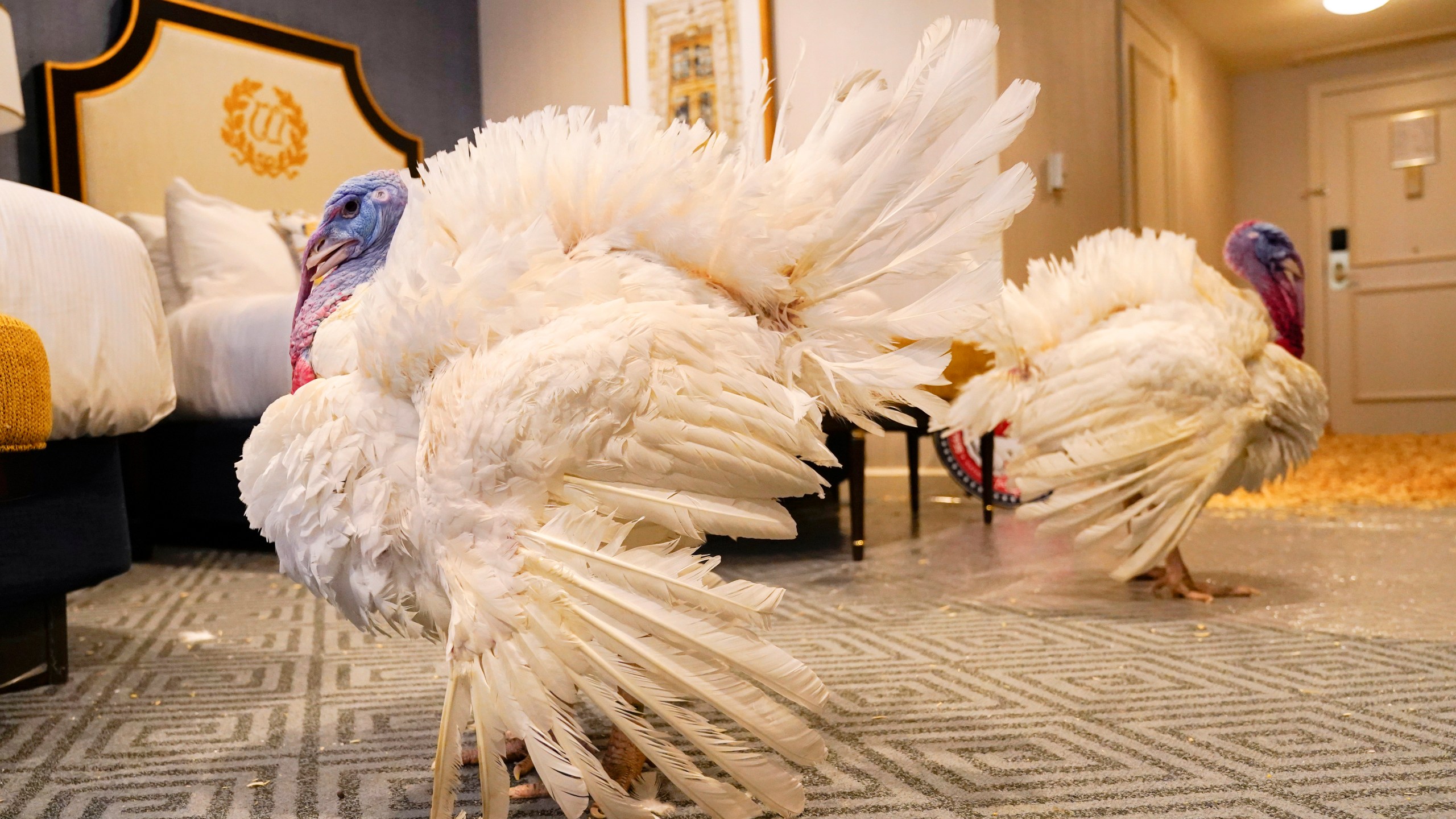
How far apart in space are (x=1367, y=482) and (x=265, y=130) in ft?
16.2

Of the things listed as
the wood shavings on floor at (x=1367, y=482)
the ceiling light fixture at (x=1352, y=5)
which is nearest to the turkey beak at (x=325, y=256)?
the wood shavings on floor at (x=1367, y=482)

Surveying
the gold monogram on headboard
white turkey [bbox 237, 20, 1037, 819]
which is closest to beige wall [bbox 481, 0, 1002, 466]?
the gold monogram on headboard

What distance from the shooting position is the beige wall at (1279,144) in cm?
730

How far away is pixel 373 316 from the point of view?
0.96m

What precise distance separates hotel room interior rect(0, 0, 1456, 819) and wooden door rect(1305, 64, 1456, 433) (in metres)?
0.03

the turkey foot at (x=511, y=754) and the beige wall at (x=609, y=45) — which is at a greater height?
the beige wall at (x=609, y=45)

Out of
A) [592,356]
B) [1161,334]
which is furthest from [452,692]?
[1161,334]

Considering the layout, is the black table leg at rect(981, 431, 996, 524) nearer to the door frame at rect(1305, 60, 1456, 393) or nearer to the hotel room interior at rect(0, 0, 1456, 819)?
the hotel room interior at rect(0, 0, 1456, 819)

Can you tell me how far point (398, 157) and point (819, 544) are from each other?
10.0 feet

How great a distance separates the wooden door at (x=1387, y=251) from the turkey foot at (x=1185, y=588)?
6162mm

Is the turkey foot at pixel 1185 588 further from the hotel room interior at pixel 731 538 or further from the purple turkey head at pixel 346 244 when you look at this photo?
the purple turkey head at pixel 346 244

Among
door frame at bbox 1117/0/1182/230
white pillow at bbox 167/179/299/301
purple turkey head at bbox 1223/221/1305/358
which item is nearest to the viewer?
purple turkey head at bbox 1223/221/1305/358

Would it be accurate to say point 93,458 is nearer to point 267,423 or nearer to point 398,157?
point 267,423

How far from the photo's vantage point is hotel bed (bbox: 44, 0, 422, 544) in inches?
109
